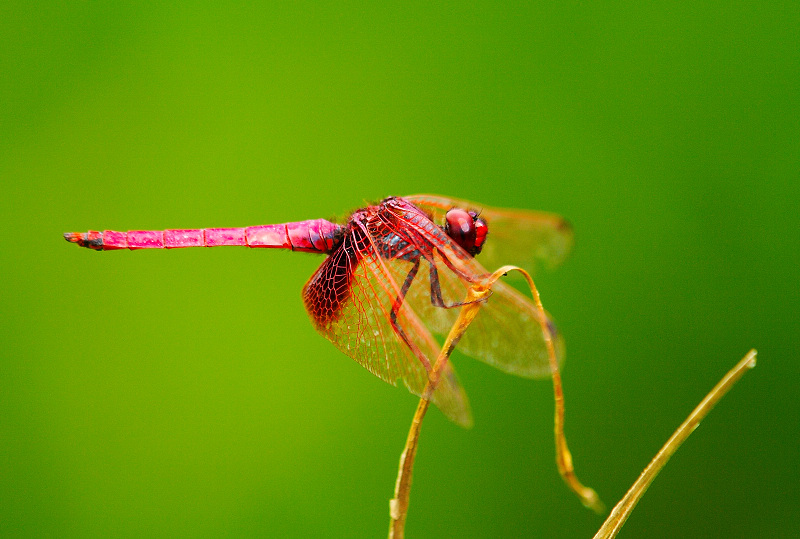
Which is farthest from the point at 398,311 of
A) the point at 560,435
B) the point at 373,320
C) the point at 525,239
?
the point at 525,239

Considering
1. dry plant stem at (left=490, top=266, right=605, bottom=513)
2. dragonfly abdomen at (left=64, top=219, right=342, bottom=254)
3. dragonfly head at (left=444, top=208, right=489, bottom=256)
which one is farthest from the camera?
dragonfly abdomen at (left=64, top=219, right=342, bottom=254)

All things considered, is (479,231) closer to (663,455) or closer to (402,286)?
(402,286)

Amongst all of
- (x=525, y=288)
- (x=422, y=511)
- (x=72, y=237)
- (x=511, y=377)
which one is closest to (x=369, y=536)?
(x=422, y=511)

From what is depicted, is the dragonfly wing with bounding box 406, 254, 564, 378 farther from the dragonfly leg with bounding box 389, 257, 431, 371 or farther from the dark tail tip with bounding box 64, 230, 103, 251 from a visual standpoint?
the dark tail tip with bounding box 64, 230, 103, 251

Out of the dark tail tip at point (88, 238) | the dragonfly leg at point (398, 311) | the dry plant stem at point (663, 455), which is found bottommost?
the dry plant stem at point (663, 455)

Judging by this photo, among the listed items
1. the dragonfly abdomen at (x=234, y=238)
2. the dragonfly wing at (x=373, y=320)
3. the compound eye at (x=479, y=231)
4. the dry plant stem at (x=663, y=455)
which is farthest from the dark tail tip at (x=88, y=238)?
the dry plant stem at (x=663, y=455)

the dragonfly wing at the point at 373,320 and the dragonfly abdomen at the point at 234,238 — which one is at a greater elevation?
the dragonfly abdomen at the point at 234,238

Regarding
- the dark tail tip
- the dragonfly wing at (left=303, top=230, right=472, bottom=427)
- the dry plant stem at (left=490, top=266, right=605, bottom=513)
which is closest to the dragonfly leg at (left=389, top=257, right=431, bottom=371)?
the dragonfly wing at (left=303, top=230, right=472, bottom=427)

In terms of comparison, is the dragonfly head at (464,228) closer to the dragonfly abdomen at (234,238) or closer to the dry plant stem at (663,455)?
A: the dragonfly abdomen at (234,238)
